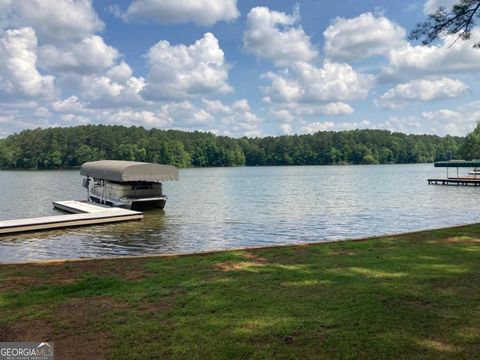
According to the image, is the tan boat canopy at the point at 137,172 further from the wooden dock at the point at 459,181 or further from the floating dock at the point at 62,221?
the wooden dock at the point at 459,181

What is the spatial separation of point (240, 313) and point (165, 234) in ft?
52.6

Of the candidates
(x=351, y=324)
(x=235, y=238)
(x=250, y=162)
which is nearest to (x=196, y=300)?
(x=351, y=324)

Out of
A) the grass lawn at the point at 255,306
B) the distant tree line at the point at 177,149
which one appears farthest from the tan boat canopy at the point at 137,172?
the distant tree line at the point at 177,149

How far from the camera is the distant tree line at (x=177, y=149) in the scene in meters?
154

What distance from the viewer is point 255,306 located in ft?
23.7

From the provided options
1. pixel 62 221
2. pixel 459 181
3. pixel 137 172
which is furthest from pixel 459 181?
pixel 62 221

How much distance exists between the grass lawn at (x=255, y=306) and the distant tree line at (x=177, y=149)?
14706 centimetres

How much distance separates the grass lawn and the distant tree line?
147 metres

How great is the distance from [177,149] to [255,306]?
16142 cm

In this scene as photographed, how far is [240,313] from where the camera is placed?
22.5ft

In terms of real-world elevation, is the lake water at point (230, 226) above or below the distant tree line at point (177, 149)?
below

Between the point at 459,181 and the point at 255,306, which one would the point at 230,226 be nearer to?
Answer: the point at 255,306

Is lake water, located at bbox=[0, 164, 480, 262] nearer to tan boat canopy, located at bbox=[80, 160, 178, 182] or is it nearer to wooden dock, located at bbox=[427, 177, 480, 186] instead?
tan boat canopy, located at bbox=[80, 160, 178, 182]

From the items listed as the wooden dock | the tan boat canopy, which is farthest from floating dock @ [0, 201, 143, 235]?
the wooden dock
